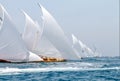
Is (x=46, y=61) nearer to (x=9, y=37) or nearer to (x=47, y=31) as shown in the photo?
(x=47, y=31)

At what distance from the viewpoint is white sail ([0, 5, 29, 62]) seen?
8650 cm

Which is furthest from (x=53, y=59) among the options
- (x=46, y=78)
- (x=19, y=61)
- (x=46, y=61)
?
(x=46, y=78)

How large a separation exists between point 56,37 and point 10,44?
35.5 ft

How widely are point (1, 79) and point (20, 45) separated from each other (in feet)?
127

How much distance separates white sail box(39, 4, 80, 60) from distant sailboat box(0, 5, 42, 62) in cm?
713

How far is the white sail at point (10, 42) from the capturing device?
86.5m

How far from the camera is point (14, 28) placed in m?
87.8

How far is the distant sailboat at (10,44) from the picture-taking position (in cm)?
8656

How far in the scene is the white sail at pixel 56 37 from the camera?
3632 inches

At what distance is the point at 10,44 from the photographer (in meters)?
87.4

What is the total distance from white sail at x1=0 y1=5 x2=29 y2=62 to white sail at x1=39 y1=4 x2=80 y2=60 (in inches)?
296

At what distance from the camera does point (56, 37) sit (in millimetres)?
94625

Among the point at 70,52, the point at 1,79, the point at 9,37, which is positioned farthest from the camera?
the point at 70,52

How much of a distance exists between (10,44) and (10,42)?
24.1 inches
